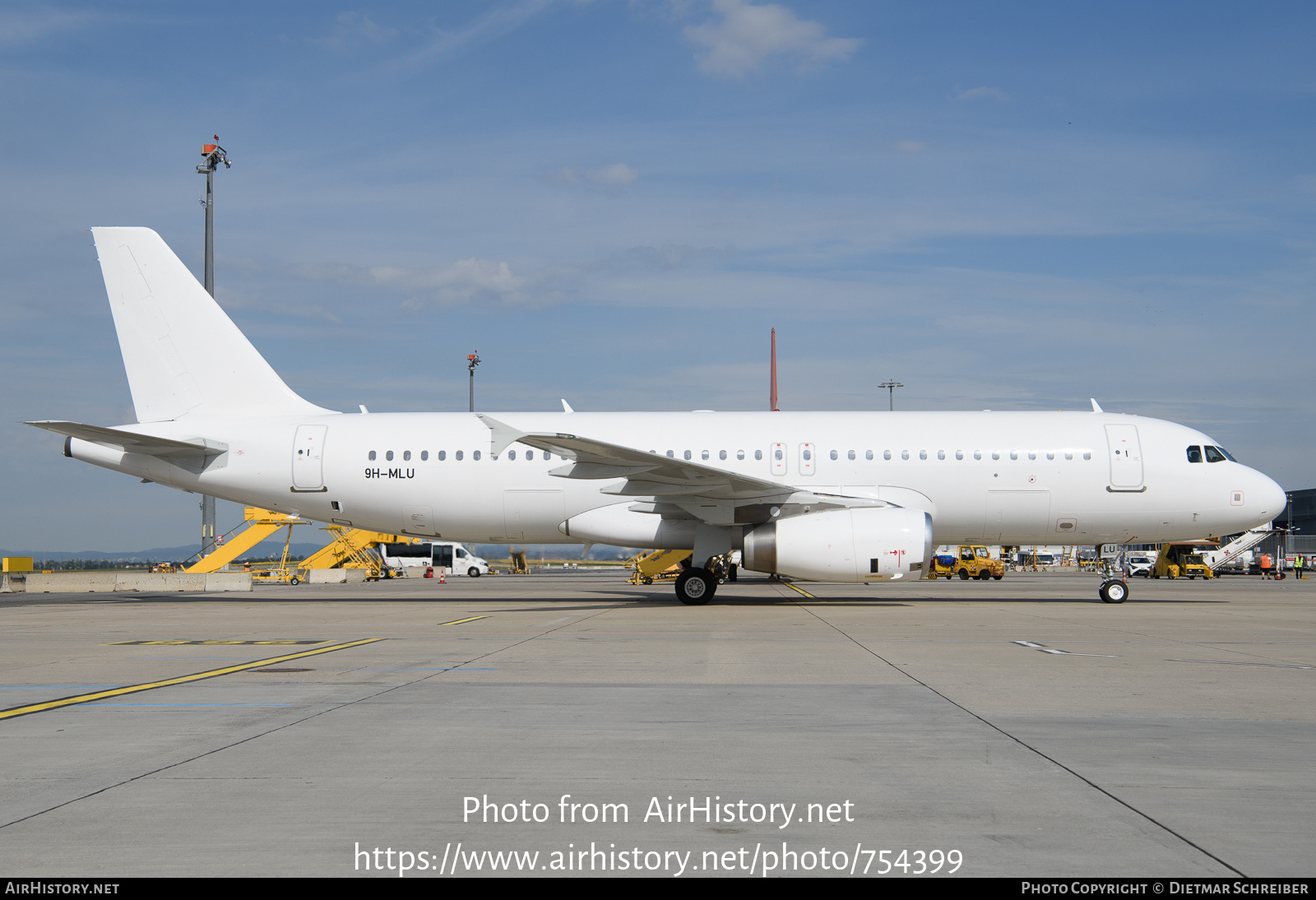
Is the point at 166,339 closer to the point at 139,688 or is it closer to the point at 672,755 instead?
the point at 139,688

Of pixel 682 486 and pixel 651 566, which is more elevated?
pixel 682 486

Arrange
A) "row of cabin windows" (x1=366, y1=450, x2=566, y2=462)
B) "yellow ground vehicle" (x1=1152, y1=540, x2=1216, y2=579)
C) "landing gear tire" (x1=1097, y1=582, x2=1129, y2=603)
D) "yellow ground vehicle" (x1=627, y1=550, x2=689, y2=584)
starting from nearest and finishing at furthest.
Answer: "landing gear tire" (x1=1097, y1=582, x2=1129, y2=603) → "row of cabin windows" (x1=366, y1=450, x2=566, y2=462) → "yellow ground vehicle" (x1=627, y1=550, x2=689, y2=584) → "yellow ground vehicle" (x1=1152, y1=540, x2=1216, y2=579)

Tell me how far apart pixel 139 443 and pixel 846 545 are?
1438cm

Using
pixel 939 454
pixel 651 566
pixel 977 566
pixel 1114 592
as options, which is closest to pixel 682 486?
pixel 939 454

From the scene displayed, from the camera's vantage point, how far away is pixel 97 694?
7730 mm

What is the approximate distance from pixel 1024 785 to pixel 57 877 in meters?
4.10

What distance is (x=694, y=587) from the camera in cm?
1953

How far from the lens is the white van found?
194 ft

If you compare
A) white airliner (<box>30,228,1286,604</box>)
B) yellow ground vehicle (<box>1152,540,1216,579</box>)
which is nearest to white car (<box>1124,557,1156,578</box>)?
yellow ground vehicle (<box>1152,540,1216,579</box>)

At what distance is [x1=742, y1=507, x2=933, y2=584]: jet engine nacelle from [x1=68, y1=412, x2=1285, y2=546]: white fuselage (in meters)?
1.98

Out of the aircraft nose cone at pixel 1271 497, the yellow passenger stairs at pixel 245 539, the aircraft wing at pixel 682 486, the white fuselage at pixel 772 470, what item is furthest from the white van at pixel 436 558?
the aircraft nose cone at pixel 1271 497

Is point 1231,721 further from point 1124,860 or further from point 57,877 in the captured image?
point 57,877

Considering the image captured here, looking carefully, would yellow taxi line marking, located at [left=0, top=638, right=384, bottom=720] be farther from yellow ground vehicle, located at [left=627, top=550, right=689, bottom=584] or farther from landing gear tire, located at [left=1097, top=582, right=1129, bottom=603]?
yellow ground vehicle, located at [left=627, top=550, right=689, bottom=584]

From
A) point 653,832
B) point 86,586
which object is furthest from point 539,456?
point 86,586
